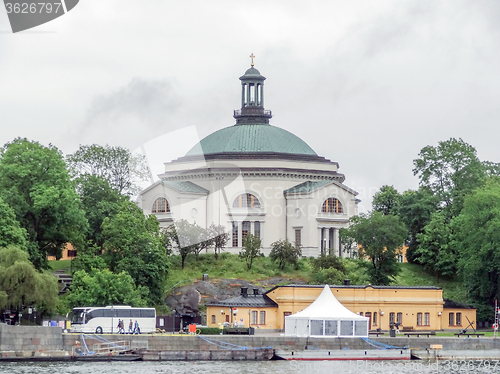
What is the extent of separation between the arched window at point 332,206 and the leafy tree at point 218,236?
9.39 meters

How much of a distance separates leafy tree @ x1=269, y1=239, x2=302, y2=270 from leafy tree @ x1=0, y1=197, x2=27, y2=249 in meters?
24.1

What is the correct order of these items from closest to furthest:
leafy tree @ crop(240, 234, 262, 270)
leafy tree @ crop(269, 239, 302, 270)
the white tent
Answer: the white tent, leafy tree @ crop(240, 234, 262, 270), leafy tree @ crop(269, 239, 302, 270)

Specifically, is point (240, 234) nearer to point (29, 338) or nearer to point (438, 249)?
A: point (438, 249)

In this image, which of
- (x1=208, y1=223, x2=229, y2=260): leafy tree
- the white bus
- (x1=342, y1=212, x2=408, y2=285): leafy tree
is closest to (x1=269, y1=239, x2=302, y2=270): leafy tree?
(x1=208, y1=223, x2=229, y2=260): leafy tree

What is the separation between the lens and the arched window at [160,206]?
104 meters

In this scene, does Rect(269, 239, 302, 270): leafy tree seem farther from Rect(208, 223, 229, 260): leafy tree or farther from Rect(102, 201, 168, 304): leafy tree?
Rect(102, 201, 168, 304): leafy tree

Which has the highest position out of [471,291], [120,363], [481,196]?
[481,196]

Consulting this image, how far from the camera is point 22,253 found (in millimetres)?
74188

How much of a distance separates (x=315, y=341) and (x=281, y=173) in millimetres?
36005

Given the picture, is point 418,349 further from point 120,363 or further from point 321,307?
point 120,363

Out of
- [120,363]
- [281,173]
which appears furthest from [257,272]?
[120,363]

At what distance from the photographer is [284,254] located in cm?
9612

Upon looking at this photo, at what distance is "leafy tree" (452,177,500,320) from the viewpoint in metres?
88.8

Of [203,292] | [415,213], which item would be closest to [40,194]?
[203,292]
